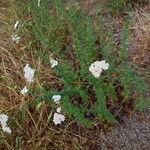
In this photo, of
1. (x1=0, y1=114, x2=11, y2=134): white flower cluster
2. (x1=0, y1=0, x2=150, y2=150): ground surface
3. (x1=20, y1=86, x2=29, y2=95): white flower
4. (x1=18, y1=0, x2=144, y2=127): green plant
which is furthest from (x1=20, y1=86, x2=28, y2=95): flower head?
(x1=0, y1=0, x2=150, y2=150): ground surface

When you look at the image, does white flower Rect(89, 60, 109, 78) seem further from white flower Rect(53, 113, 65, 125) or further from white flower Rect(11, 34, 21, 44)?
white flower Rect(11, 34, 21, 44)

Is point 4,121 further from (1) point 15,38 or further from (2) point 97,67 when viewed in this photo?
(1) point 15,38

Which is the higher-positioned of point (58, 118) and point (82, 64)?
point (82, 64)

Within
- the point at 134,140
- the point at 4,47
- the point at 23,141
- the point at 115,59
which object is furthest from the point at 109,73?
the point at 4,47

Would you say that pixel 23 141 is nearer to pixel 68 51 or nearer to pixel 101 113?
pixel 101 113

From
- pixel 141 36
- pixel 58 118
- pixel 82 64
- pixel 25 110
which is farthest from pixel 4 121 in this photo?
pixel 141 36

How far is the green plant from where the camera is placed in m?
2.60

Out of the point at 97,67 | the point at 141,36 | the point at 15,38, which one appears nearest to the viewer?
the point at 97,67

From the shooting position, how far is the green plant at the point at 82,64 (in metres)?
2.60

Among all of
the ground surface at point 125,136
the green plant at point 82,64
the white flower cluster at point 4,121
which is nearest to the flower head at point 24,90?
the green plant at point 82,64

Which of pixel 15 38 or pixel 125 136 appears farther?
pixel 15 38

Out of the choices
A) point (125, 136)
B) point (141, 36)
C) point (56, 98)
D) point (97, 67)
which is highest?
point (141, 36)

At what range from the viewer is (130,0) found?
3.31m

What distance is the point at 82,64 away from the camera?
8.91 ft
